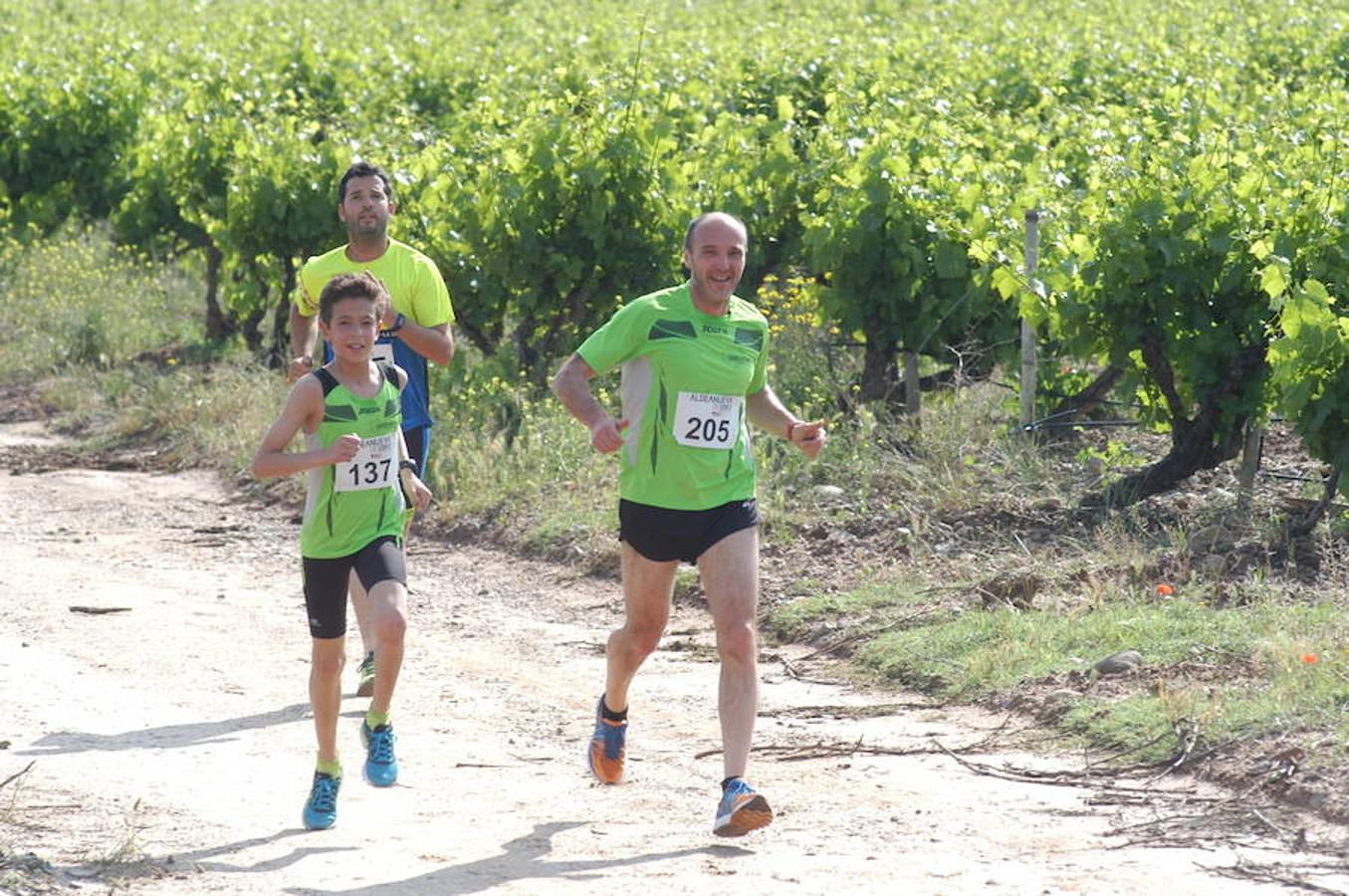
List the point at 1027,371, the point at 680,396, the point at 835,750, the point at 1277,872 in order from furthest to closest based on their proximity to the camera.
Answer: the point at 1027,371, the point at 835,750, the point at 680,396, the point at 1277,872

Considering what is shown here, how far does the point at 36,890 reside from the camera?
235 inches

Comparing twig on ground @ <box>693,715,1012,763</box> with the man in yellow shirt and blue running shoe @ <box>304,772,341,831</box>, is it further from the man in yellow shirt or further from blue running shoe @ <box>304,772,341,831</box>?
the man in yellow shirt

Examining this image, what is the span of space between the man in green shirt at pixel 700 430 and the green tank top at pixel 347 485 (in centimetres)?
64

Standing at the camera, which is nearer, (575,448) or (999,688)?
(999,688)

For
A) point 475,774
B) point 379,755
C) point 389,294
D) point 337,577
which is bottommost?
point 475,774

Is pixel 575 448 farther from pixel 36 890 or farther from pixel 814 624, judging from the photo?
pixel 36 890

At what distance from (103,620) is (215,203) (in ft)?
24.5

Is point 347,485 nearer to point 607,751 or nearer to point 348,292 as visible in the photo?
point 348,292

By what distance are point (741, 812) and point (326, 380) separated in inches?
75.7

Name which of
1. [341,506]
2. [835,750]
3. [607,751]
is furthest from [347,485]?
[835,750]

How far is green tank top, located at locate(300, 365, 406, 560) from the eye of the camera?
686 centimetres

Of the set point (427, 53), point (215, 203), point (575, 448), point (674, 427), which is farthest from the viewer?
point (427, 53)

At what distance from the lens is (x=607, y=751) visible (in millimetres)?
7062

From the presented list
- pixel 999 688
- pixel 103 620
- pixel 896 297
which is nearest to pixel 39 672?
pixel 103 620
